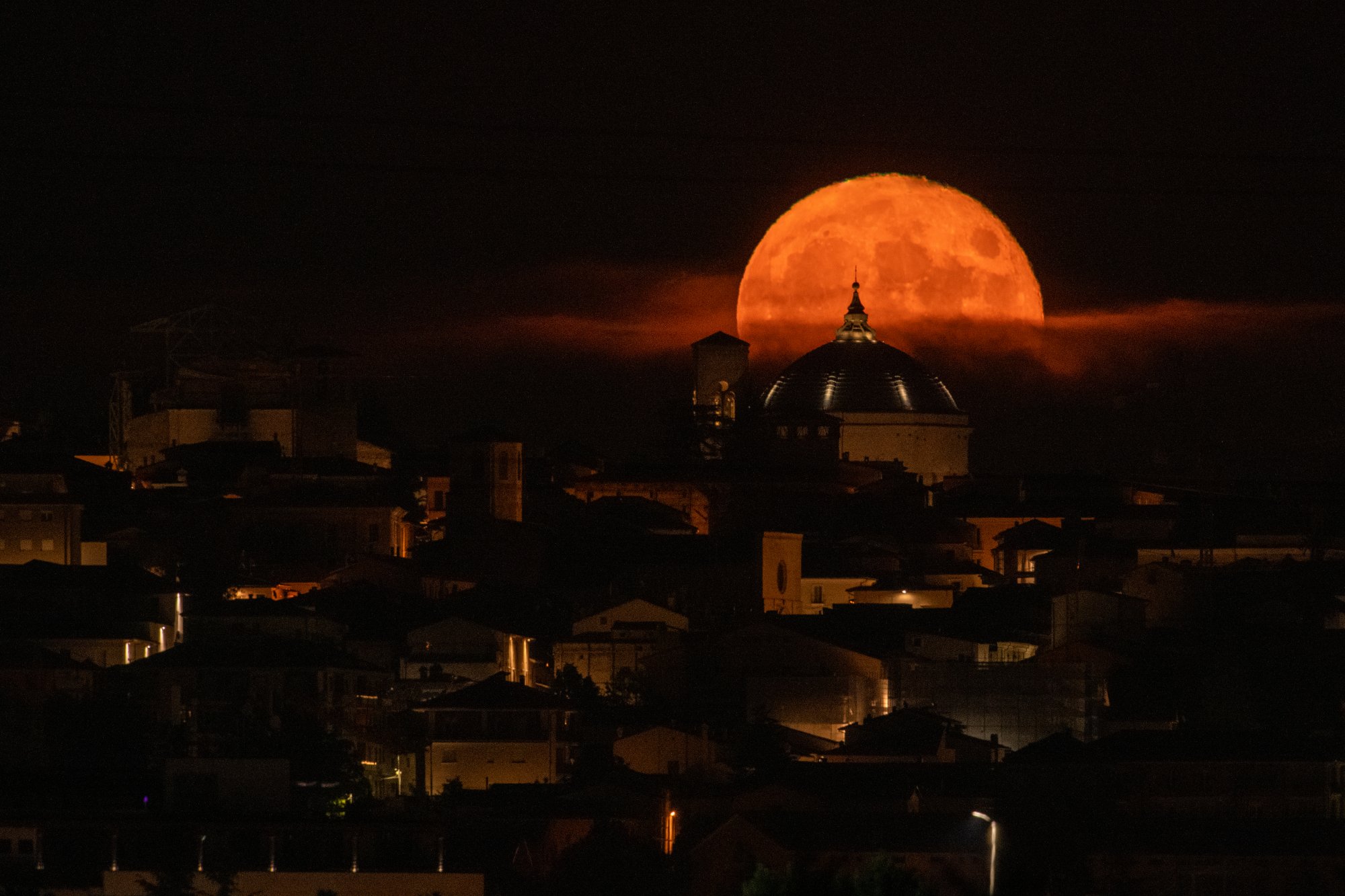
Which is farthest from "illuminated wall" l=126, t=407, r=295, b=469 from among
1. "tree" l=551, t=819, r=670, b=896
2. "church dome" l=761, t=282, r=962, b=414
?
"tree" l=551, t=819, r=670, b=896

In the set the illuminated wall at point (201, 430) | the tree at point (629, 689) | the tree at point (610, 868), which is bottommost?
the tree at point (610, 868)

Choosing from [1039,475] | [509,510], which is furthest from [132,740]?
[1039,475]

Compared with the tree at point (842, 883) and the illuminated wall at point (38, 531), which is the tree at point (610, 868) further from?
the illuminated wall at point (38, 531)

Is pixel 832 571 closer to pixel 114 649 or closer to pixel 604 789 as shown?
pixel 114 649

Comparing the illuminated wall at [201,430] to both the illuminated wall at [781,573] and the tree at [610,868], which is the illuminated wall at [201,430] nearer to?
the illuminated wall at [781,573]

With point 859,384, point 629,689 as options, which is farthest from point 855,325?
point 629,689

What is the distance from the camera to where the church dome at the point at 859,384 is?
75.6 m

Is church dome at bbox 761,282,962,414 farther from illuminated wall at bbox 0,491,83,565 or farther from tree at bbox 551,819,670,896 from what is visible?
tree at bbox 551,819,670,896

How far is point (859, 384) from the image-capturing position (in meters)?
76.0

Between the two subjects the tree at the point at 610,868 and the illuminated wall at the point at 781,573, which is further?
the illuminated wall at the point at 781,573

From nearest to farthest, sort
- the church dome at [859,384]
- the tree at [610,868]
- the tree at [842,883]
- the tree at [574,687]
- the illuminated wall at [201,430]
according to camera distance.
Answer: the tree at [842,883] → the tree at [610,868] → the tree at [574,687] → the illuminated wall at [201,430] → the church dome at [859,384]

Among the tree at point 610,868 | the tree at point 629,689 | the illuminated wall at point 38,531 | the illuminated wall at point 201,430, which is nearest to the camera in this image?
the tree at point 610,868

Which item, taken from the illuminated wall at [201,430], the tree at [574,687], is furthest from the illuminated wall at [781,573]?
the illuminated wall at [201,430]

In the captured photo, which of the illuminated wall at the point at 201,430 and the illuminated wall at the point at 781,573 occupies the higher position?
the illuminated wall at the point at 201,430
